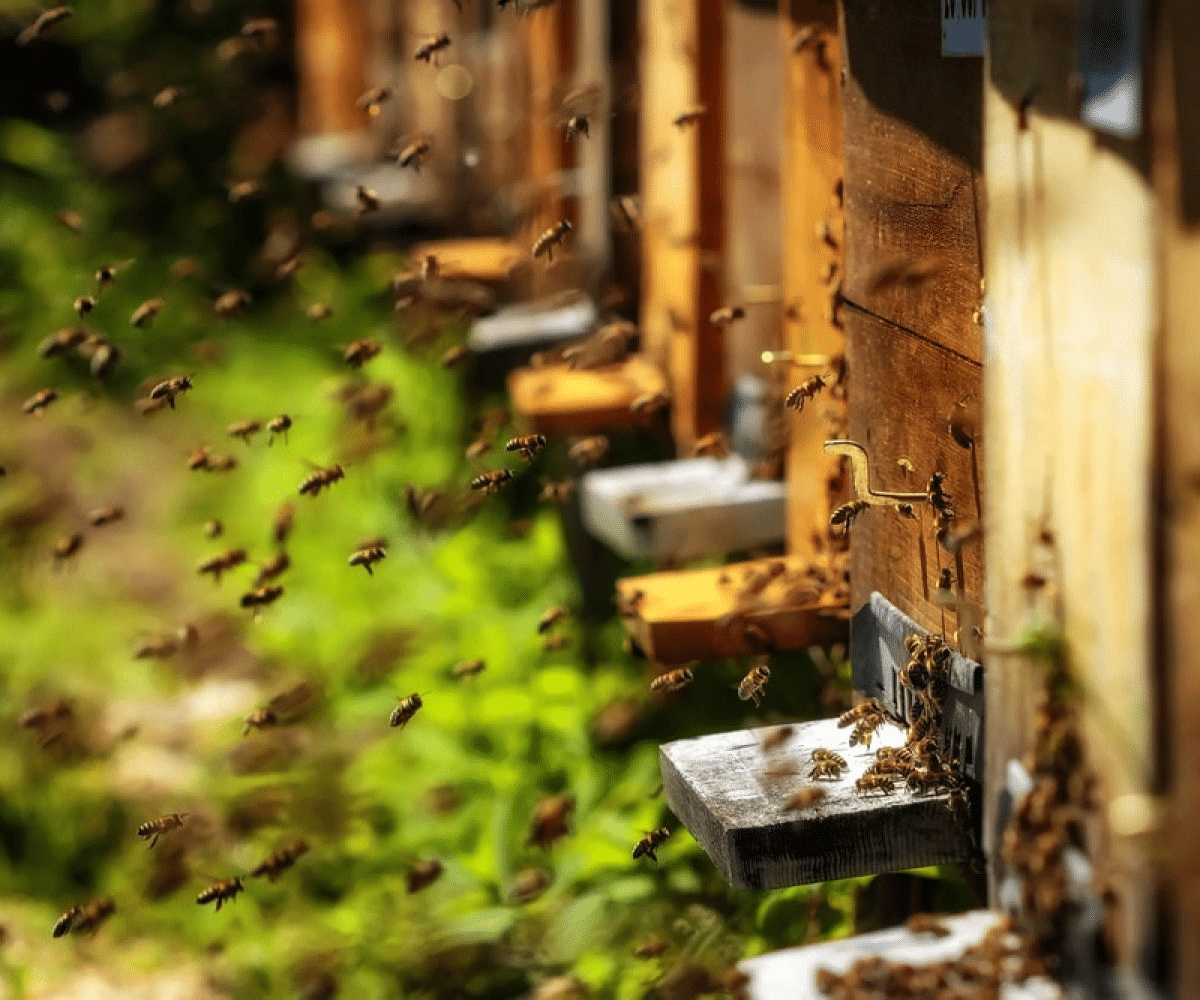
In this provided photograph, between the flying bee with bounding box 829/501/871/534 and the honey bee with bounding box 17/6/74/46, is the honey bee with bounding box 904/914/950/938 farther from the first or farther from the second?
the honey bee with bounding box 17/6/74/46

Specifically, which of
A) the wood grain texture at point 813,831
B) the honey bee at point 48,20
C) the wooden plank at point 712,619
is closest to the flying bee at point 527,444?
the wooden plank at point 712,619

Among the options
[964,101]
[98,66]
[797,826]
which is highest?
[98,66]

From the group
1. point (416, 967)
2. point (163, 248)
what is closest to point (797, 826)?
point (416, 967)

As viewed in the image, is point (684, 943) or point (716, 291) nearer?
point (684, 943)

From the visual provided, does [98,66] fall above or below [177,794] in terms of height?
above

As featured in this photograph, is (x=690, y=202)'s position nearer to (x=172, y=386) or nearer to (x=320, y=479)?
(x=320, y=479)

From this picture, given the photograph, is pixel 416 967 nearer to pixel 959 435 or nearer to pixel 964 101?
pixel 959 435

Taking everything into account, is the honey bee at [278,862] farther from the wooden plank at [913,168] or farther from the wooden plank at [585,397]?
the wooden plank at [913,168]

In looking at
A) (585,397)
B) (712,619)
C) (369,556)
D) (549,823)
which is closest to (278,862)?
(549,823)
